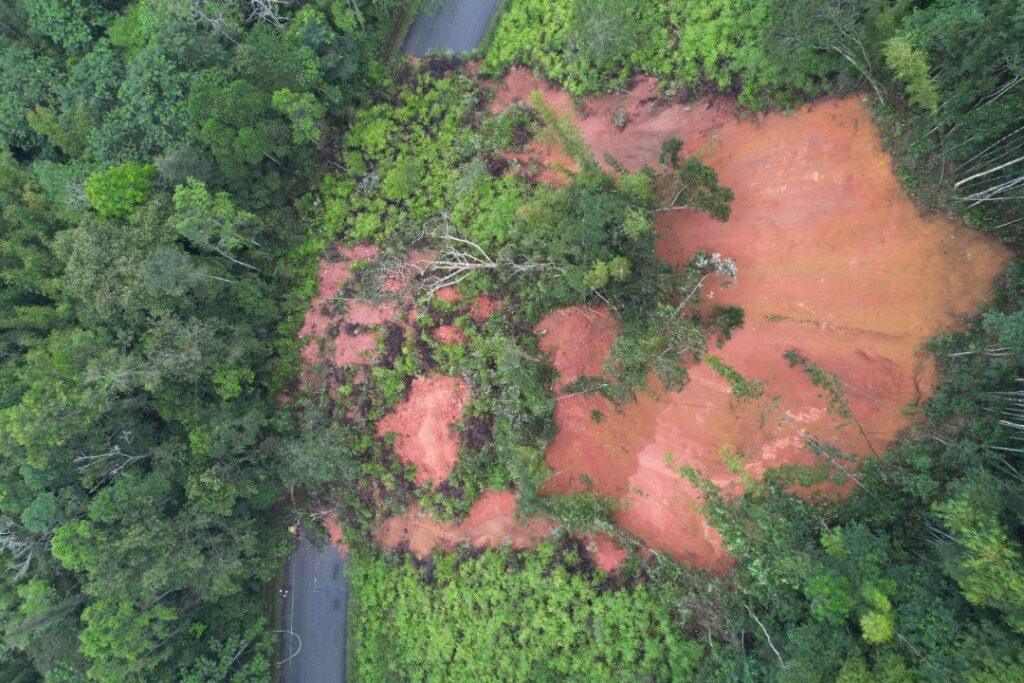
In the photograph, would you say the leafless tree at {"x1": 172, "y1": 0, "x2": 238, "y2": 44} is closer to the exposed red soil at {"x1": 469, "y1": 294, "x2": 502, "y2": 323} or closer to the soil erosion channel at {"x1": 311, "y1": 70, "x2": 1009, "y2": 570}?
the exposed red soil at {"x1": 469, "y1": 294, "x2": 502, "y2": 323}

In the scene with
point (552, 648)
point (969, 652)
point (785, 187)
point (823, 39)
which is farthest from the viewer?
point (552, 648)

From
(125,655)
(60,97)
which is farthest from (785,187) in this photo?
(60,97)

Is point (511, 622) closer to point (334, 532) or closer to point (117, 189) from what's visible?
point (334, 532)

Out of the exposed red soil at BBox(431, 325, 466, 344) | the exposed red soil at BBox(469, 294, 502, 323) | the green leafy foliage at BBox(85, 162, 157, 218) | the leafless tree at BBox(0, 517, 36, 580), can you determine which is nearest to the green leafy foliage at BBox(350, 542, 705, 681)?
the exposed red soil at BBox(431, 325, 466, 344)

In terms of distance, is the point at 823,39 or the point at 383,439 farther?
the point at 383,439

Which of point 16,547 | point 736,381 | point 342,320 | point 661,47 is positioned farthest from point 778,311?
point 16,547

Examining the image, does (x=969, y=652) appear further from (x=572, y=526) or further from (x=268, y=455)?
(x=268, y=455)
